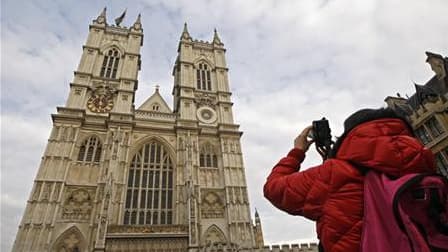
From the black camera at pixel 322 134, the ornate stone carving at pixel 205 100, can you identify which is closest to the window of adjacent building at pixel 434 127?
the black camera at pixel 322 134

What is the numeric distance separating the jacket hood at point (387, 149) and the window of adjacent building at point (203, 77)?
87.3ft

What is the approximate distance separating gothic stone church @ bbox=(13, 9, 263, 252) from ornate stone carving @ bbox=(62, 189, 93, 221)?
62mm

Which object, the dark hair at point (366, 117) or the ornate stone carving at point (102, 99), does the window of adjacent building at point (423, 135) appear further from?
the ornate stone carving at point (102, 99)

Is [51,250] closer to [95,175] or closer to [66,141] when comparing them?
[95,175]

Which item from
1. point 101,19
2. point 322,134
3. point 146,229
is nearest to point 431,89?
point 322,134

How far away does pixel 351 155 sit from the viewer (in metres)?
1.40

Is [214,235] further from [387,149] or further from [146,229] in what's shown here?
[387,149]

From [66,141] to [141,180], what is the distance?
21.3 ft

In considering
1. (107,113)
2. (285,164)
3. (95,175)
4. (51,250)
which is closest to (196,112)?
(107,113)

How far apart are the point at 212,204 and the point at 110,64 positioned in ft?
57.1

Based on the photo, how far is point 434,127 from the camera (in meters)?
14.8

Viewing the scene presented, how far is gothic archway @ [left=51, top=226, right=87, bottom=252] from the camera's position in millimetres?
16516

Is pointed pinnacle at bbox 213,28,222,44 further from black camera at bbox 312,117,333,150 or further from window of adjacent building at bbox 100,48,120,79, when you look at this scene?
black camera at bbox 312,117,333,150

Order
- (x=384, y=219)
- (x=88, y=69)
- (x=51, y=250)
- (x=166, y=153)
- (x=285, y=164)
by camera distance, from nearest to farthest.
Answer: (x=384, y=219), (x=285, y=164), (x=51, y=250), (x=166, y=153), (x=88, y=69)
